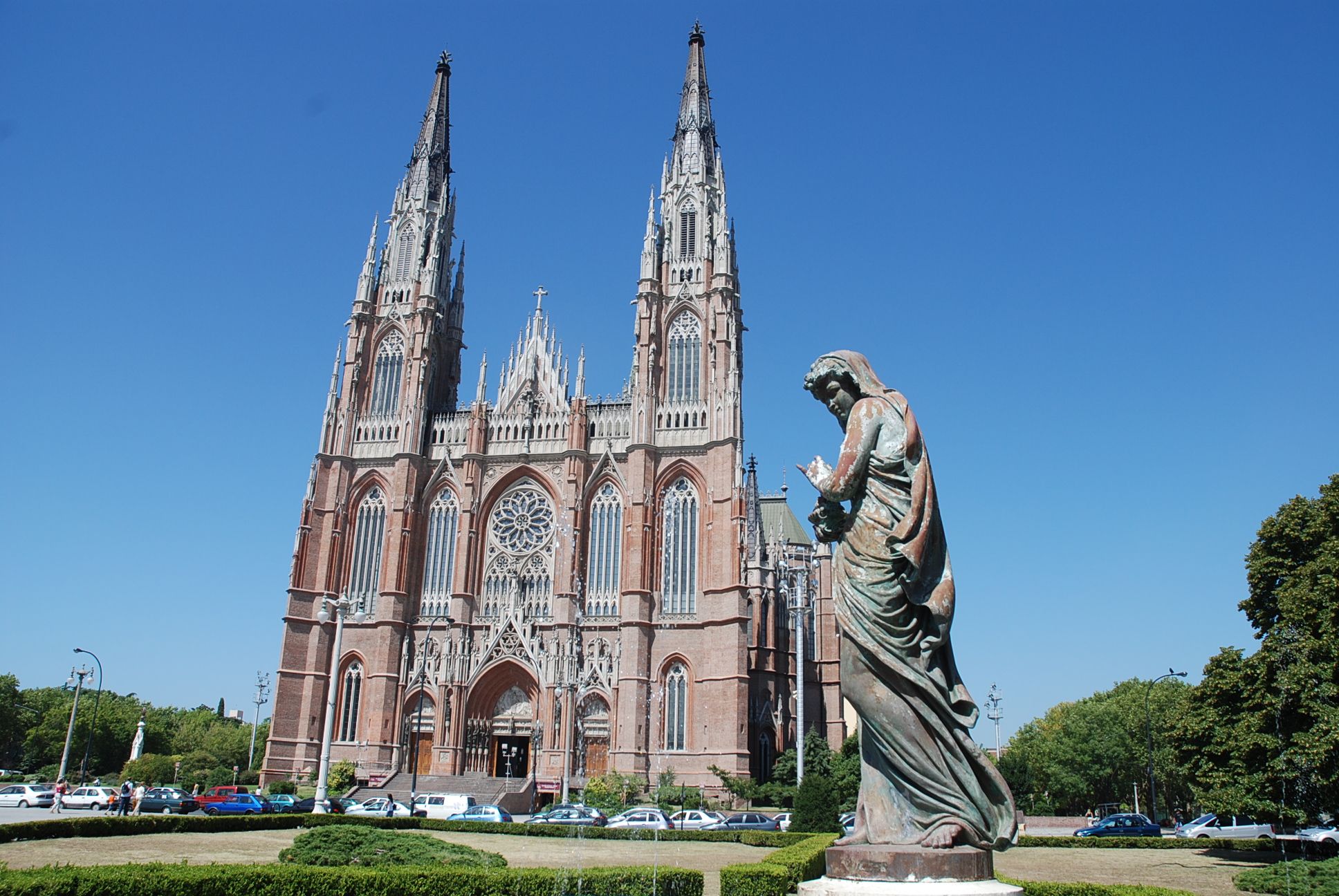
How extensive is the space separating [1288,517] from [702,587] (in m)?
26.2

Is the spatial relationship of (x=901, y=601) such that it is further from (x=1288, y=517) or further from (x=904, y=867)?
(x=1288, y=517)

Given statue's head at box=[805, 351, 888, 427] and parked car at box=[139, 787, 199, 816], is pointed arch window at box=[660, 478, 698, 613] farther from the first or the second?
statue's head at box=[805, 351, 888, 427]

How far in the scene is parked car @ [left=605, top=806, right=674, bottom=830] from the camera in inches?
1200

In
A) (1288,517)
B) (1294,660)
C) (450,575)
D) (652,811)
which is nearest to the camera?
(1294,660)

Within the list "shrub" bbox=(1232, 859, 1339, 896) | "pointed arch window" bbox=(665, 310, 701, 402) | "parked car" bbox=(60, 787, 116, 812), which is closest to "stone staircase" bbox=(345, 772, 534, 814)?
"parked car" bbox=(60, 787, 116, 812)

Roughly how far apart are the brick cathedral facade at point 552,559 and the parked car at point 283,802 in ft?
20.6

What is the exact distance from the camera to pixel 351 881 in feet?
42.5


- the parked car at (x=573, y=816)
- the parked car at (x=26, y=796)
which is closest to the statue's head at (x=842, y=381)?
the parked car at (x=573, y=816)

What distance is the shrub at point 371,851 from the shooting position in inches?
594

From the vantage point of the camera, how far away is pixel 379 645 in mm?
47312

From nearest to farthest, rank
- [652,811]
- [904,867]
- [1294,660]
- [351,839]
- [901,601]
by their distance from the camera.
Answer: [904,867], [901,601], [351,839], [1294,660], [652,811]

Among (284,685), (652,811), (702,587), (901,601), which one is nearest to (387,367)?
(284,685)

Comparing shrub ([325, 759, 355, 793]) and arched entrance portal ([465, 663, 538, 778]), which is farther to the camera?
arched entrance portal ([465, 663, 538, 778])

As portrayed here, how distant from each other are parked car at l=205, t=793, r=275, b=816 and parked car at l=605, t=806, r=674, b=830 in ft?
40.5
